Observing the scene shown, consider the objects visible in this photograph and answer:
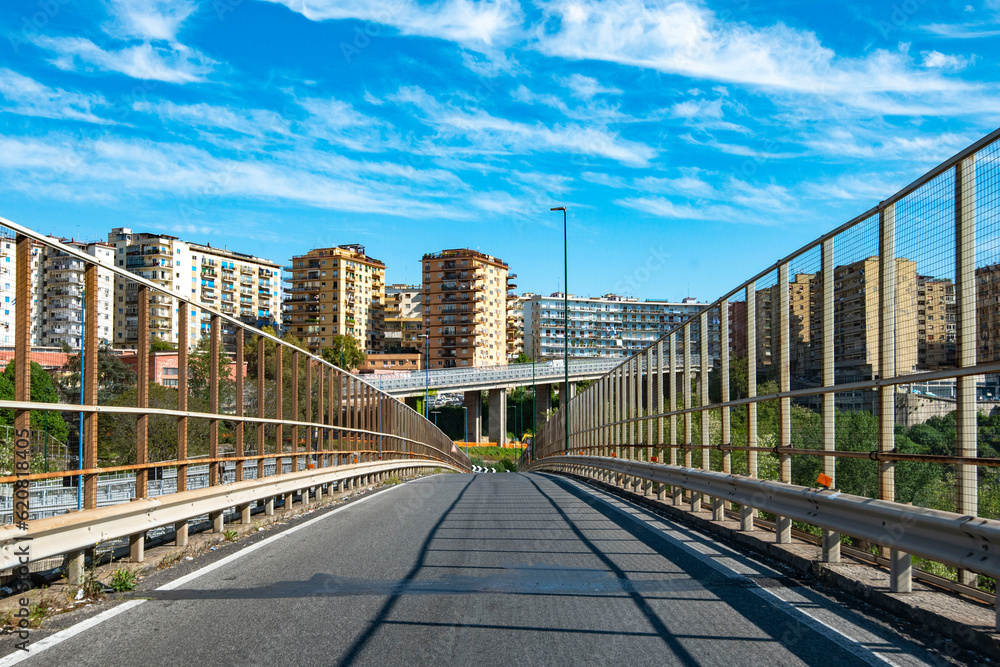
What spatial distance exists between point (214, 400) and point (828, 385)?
6181 mm

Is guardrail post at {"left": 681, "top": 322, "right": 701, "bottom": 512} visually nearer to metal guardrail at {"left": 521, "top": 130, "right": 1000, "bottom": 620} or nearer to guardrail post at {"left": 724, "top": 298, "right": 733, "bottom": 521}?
metal guardrail at {"left": 521, "top": 130, "right": 1000, "bottom": 620}

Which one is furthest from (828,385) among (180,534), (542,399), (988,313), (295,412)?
(542,399)

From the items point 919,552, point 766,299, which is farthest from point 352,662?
point 766,299

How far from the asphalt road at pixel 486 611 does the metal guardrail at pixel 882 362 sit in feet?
2.49

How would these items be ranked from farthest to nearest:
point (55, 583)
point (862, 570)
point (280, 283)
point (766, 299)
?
1. point (280, 283)
2. point (766, 299)
3. point (862, 570)
4. point (55, 583)

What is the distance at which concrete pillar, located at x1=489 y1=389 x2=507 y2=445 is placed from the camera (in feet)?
350

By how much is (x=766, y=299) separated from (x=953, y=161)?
13.6 feet

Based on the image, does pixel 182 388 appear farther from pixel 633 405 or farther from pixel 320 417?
pixel 633 405

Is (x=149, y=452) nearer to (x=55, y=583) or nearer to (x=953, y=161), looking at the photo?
(x=55, y=583)

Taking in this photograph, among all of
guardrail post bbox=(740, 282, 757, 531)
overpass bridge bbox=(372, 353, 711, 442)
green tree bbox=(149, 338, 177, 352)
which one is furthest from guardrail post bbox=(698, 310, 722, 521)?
overpass bridge bbox=(372, 353, 711, 442)

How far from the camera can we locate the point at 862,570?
22.7 ft

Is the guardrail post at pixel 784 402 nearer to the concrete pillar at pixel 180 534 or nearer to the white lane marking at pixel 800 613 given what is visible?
the white lane marking at pixel 800 613

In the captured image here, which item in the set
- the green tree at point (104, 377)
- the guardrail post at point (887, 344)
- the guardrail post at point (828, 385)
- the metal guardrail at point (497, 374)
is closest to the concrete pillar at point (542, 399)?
the metal guardrail at point (497, 374)

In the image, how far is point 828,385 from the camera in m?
8.01
